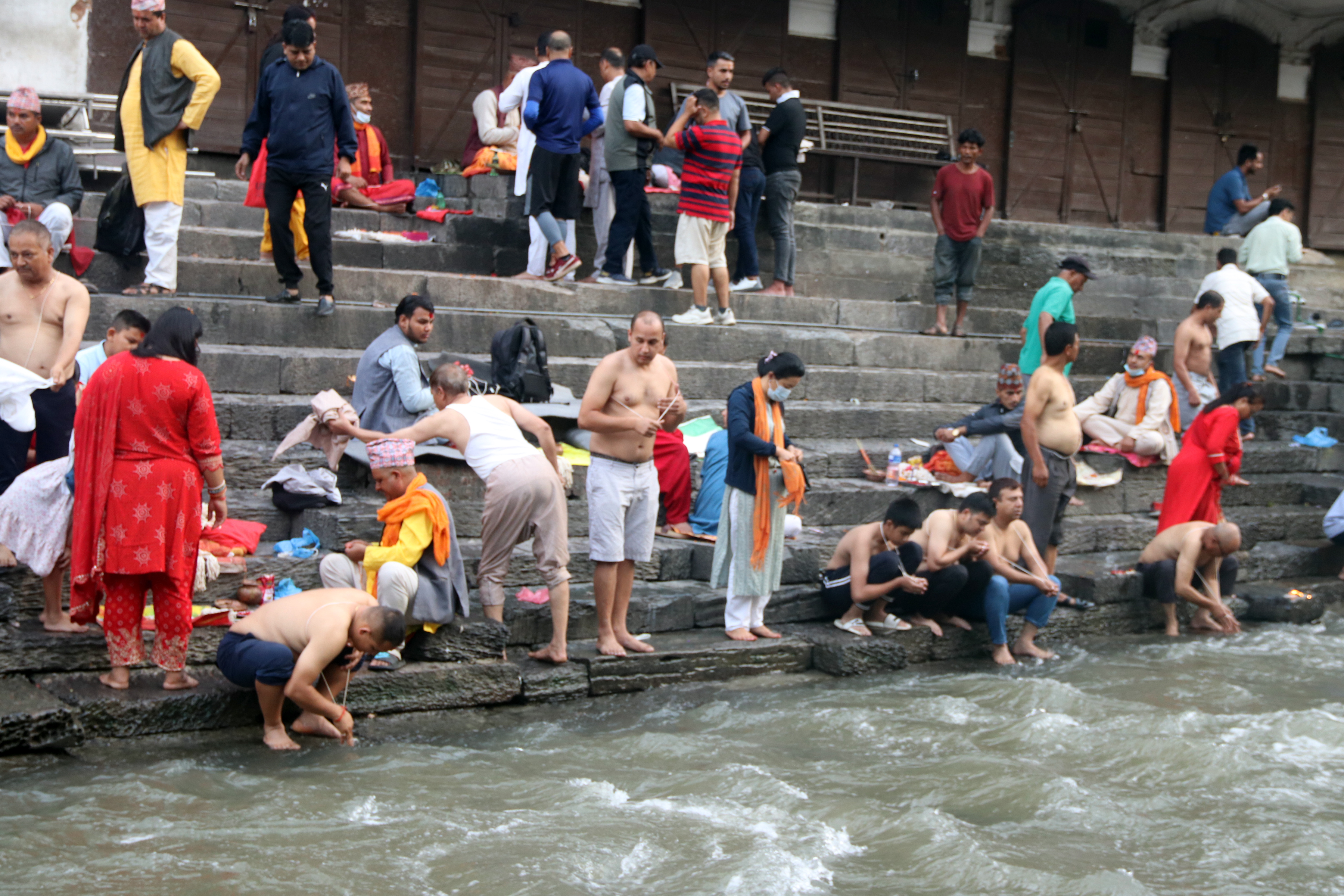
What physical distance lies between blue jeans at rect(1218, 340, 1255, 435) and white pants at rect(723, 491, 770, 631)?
5769mm

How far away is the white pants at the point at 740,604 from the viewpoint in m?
6.80

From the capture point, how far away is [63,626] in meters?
5.48

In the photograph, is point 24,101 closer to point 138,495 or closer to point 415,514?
point 138,495

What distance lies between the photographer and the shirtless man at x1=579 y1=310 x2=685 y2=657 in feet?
20.8

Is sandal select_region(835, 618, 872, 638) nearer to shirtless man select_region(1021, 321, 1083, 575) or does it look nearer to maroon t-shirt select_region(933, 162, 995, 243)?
shirtless man select_region(1021, 321, 1083, 575)

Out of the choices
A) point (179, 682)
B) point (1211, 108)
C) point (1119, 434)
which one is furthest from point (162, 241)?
point (1211, 108)

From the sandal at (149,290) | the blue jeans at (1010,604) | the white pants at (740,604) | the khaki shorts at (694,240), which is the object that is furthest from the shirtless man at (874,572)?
the sandal at (149,290)

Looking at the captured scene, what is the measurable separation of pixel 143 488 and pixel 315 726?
1201 millimetres

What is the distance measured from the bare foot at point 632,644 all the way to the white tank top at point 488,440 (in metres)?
1.06

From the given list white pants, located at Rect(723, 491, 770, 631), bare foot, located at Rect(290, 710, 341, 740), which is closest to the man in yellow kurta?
bare foot, located at Rect(290, 710, 341, 740)

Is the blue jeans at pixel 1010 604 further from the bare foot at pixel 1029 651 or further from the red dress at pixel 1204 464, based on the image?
the red dress at pixel 1204 464

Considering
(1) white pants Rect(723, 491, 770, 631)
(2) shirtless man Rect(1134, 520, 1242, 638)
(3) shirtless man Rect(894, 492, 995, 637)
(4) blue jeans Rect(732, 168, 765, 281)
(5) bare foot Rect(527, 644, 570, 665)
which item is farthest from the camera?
(4) blue jeans Rect(732, 168, 765, 281)

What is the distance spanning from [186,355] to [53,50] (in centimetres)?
759

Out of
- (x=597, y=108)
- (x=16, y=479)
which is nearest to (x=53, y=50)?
(x=597, y=108)
